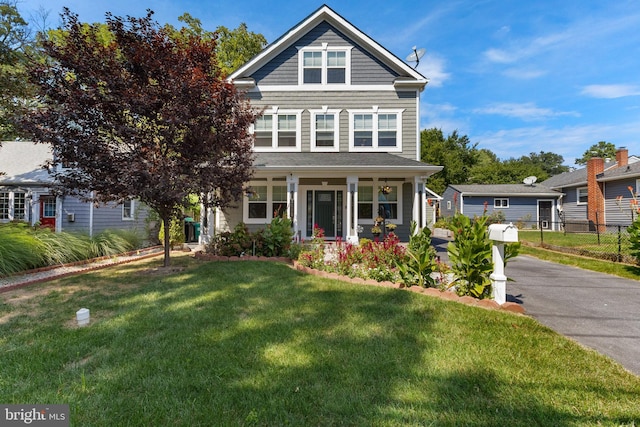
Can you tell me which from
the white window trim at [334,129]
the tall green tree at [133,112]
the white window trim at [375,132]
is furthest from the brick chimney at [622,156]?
the tall green tree at [133,112]

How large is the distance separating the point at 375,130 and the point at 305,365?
1094 centimetres

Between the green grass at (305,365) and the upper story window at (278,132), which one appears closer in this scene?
the green grass at (305,365)

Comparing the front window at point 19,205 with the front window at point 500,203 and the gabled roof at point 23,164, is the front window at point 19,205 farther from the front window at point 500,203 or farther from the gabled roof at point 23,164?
the front window at point 500,203

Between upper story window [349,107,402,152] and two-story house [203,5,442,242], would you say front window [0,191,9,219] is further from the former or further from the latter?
upper story window [349,107,402,152]

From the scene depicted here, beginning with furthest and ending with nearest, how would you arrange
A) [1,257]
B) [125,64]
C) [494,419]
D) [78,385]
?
1. [1,257]
2. [125,64]
3. [78,385]
4. [494,419]

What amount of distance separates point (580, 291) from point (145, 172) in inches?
347

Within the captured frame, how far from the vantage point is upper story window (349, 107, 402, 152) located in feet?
39.8

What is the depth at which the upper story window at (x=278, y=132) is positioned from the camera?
40.6ft

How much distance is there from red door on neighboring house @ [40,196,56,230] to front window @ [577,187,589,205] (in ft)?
104

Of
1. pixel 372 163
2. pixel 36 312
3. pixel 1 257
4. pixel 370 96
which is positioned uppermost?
pixel 370 96

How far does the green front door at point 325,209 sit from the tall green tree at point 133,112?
6.44 meters

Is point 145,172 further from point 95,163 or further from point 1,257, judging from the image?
point 1,257

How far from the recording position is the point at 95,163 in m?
5.85

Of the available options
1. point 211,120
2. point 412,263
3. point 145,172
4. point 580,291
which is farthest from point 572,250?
point 145,172
